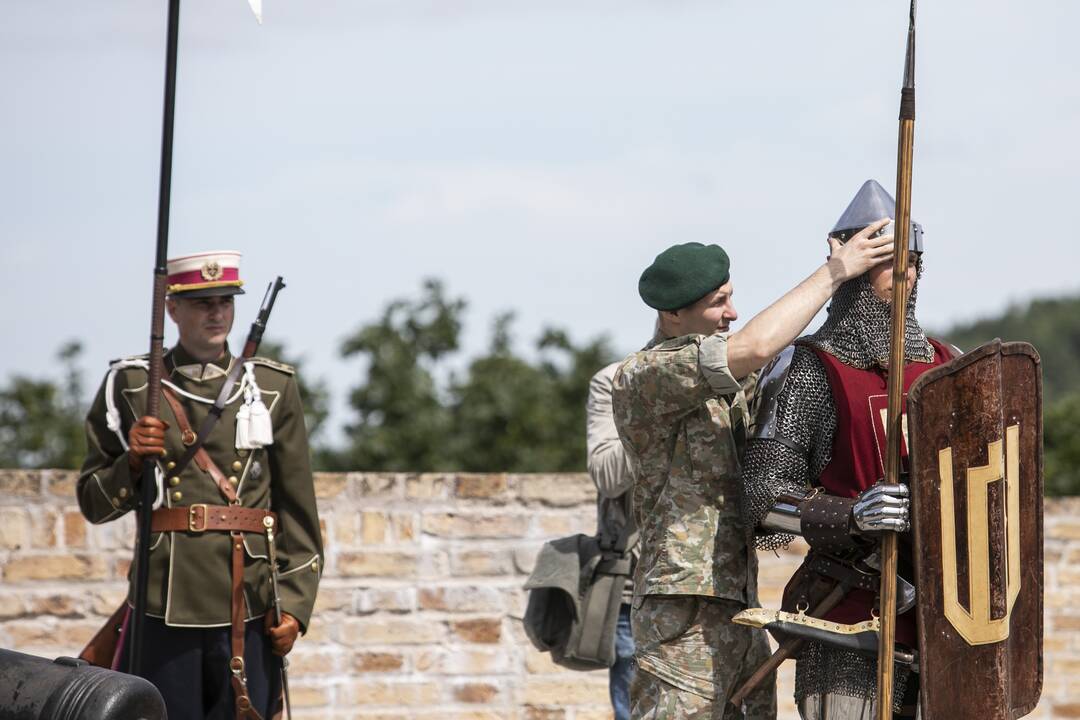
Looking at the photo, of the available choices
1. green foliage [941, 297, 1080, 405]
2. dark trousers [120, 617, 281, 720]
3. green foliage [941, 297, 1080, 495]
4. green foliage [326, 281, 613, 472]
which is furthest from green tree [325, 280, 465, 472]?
green foliage [941, 297, 1080, 405]

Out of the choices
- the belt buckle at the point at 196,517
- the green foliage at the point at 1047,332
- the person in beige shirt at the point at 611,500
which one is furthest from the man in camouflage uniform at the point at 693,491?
the green foliage at the point at 1047,332

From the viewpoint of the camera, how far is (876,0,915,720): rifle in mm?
3871

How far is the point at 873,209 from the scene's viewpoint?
13.8ft

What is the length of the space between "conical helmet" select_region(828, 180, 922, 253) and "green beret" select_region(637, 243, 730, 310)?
0.32m

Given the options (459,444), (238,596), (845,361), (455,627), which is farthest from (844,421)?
(459,444)

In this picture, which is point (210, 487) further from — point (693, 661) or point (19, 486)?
point (19, 486)

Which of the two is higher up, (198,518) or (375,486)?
(375,486)

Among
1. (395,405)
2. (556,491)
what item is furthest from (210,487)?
(395,405)

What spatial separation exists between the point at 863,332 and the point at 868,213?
1.02 ft

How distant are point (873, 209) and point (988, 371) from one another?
532 mm

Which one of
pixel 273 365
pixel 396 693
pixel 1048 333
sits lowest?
pixel 396 693

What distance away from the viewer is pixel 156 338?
478cm

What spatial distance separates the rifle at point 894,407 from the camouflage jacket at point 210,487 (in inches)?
77.0

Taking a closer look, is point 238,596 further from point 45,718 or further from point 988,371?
point 988,371
